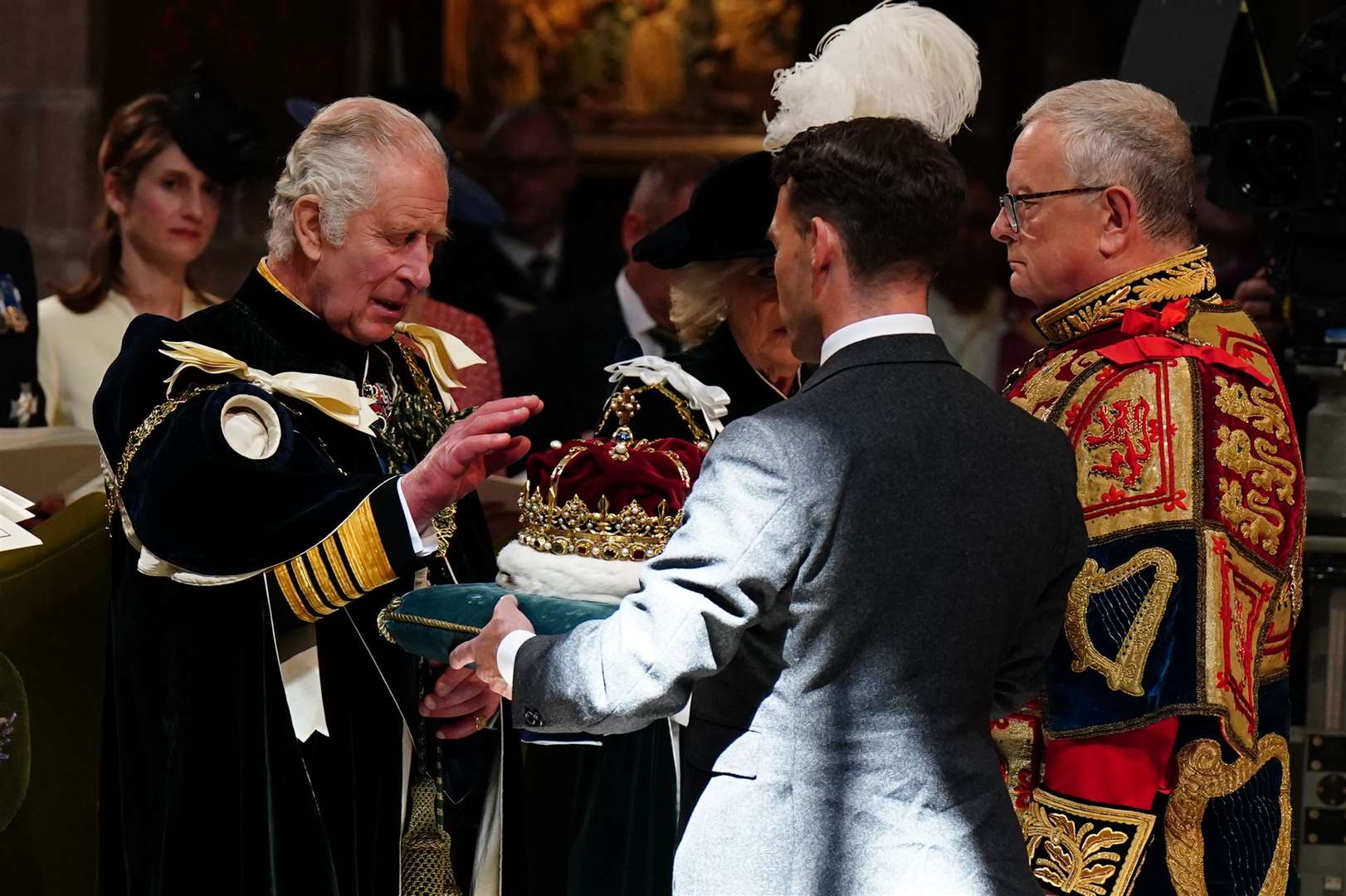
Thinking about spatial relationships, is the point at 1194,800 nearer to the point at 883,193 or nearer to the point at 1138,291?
the point at 1138,291

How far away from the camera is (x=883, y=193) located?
77.8 inches

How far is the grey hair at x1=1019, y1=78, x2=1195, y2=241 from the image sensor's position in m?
2.50

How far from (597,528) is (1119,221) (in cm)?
84

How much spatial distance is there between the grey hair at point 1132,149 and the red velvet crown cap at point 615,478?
0.70 m

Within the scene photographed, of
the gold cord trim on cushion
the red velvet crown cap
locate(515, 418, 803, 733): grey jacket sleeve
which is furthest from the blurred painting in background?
locate(515, 418, 803, 733): grey jacket sleeve

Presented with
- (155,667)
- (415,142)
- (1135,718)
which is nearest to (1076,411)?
(1135,718)

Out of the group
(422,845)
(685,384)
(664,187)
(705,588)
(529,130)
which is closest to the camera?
(705,588)

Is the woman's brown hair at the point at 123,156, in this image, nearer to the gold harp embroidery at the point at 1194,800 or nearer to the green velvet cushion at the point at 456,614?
the green velvet cushion at the point at 456,614

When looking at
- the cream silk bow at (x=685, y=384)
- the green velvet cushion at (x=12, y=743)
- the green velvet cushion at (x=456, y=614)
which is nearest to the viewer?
the green velvet cushion at (x=456, y=614)

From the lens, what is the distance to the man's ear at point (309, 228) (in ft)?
8.81

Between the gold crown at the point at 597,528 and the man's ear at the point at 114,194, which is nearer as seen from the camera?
the gold crown at the point at 597,528

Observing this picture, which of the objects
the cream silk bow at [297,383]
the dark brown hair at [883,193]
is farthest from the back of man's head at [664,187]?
the dark brown hair at [883,193]

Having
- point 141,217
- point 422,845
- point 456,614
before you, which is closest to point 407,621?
point 456,614

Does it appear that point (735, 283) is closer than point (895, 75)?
No
